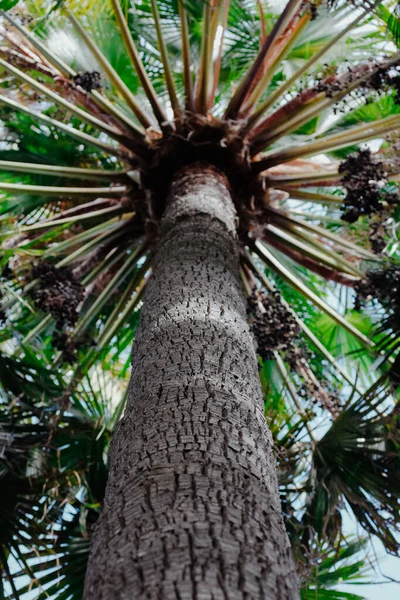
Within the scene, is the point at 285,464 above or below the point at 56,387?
below

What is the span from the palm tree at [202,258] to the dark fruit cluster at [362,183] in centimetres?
1

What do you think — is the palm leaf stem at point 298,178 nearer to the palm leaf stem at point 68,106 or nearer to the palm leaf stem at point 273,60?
the palm leaf stem at point 273,60

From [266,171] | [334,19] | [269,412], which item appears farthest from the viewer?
[334,19]

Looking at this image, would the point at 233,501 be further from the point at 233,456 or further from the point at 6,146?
the point at 6,146

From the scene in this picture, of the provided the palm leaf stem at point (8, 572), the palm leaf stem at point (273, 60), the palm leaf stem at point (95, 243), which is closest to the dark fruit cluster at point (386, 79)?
the palm leaf stem at point (273, 60)

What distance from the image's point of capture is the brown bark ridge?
1174 millimetres

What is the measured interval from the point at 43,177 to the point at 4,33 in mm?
1345

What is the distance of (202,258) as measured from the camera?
293cm

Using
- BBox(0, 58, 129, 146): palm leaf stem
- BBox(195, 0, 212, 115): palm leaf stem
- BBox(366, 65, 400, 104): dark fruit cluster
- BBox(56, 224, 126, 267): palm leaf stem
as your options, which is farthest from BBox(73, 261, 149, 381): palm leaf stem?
BBox(366, 65, 400, 104): dark fruit cluster

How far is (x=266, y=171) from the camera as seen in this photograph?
4691mm

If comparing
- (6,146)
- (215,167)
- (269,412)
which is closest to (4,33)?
(6,146)

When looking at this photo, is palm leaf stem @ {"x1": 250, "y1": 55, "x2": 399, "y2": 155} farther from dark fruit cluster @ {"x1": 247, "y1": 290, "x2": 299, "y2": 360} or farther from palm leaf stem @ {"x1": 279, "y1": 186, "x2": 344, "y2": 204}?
dark fruit cluster @ {"x1": 247, "y1": 290, "x2": 299, "y2": 360}

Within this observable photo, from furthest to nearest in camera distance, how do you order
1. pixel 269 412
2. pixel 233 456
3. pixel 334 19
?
pixel 334 19 → pixel 269 412 → pixel 233 456

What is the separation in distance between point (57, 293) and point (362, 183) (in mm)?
1911
